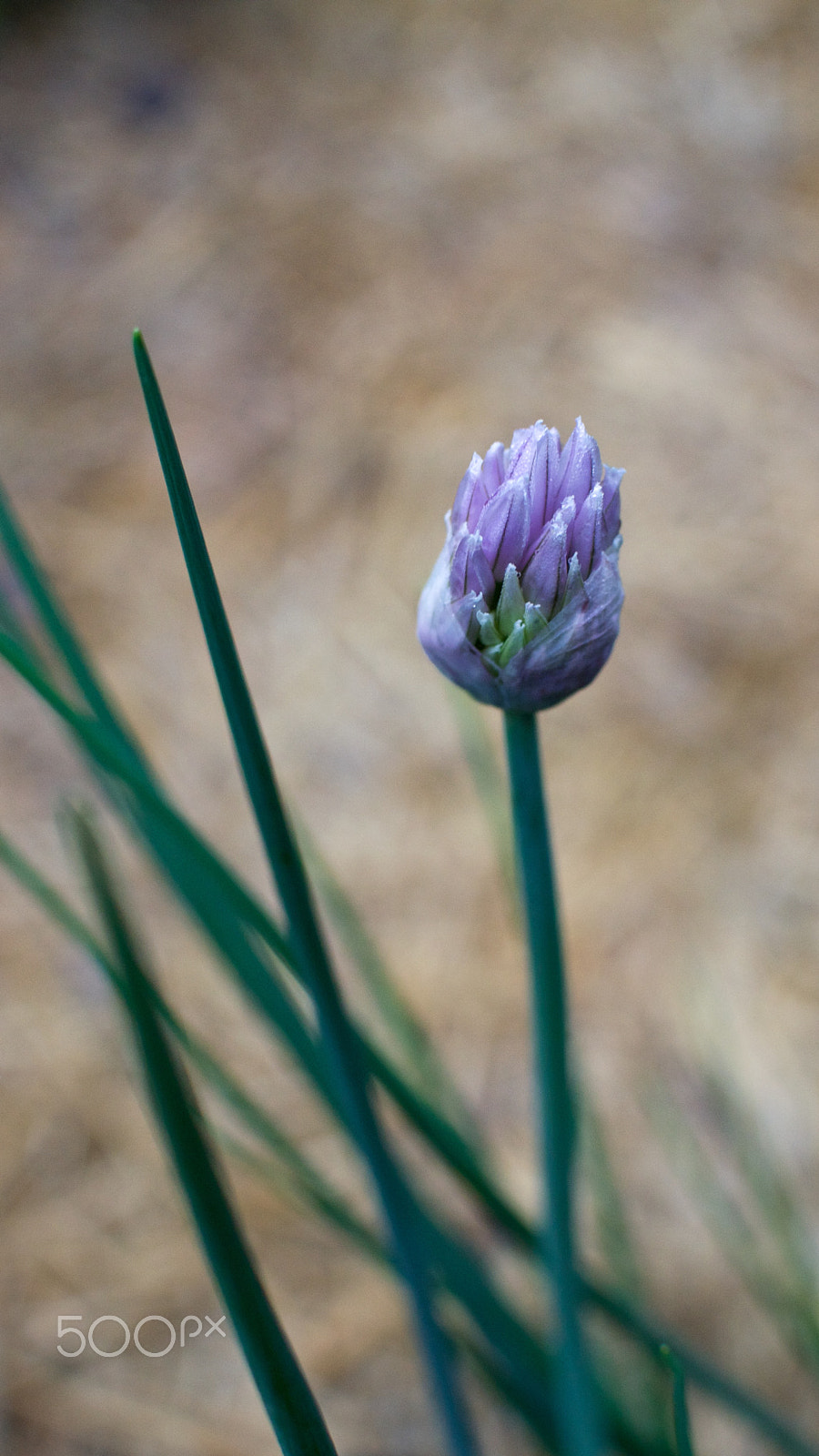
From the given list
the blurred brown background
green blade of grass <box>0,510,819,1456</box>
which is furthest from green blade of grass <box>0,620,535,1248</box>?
the blurred brown background

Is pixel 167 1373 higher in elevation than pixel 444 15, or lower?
lower

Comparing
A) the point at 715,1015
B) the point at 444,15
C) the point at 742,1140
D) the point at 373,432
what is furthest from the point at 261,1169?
the point at 444,15

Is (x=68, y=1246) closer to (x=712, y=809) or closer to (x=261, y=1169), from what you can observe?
Answer: (x=261, y=1169)

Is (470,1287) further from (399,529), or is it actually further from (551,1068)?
(399,529)

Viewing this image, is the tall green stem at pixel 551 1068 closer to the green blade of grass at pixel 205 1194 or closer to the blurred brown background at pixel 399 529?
the green blade of grass at pixel 205 1194

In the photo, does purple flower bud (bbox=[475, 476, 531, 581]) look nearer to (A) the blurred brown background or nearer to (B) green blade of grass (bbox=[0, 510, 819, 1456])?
(B) green blade of grass (bbox=[0, 510, 819, 1456])
